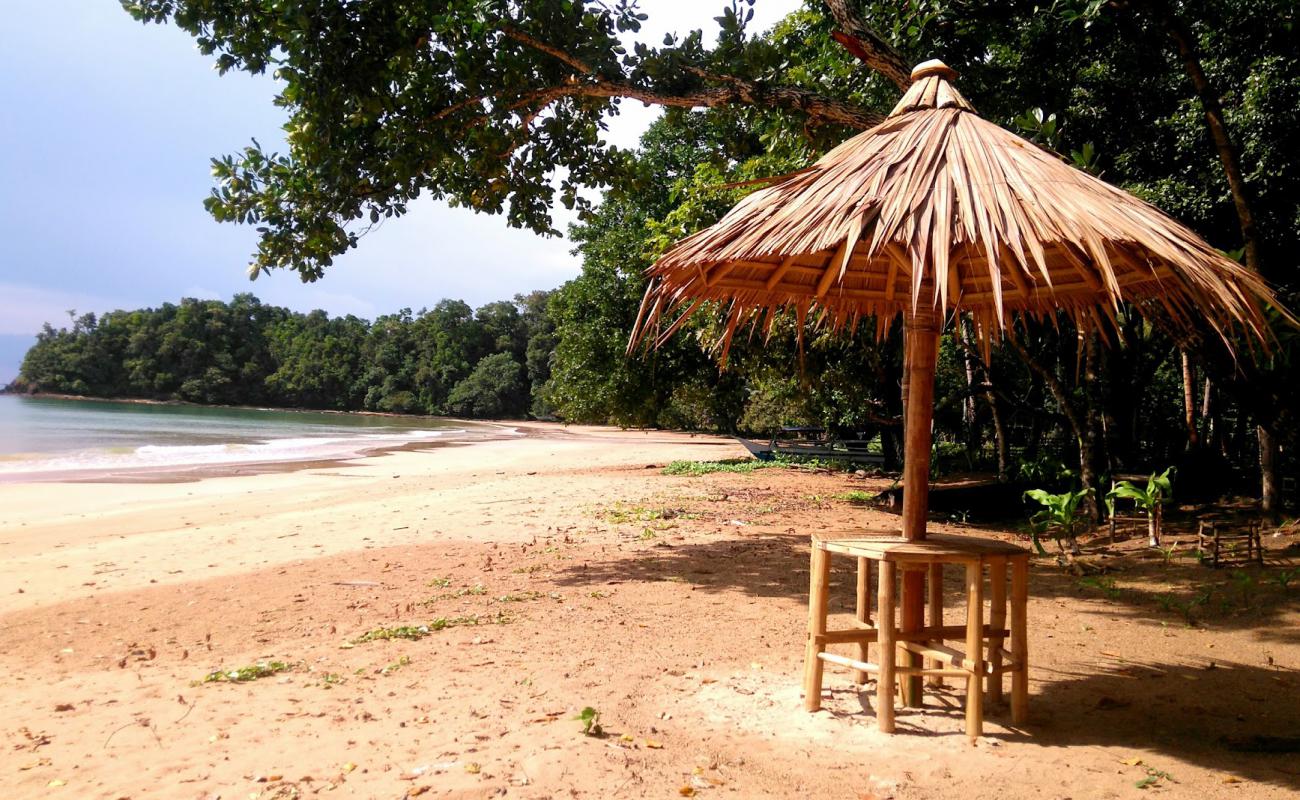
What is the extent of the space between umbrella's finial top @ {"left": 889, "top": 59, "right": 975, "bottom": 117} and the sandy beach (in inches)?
107

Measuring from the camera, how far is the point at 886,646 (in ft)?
10.9

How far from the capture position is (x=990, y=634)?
138 inches

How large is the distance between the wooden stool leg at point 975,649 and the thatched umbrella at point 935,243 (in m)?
0.39

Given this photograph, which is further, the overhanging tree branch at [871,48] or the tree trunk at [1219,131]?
the tree trunk at [1219,131]

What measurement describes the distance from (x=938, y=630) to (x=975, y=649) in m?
0.34

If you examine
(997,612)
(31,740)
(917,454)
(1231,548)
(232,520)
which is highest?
(917,454)

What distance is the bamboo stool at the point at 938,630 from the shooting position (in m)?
3.26

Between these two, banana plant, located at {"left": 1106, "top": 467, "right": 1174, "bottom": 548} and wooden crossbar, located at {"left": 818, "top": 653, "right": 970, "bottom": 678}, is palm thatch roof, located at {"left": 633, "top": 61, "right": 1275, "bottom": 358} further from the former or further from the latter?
banana plant, located at {"left": 1106, "top": 467, "right": 1174, "bottom": 548}

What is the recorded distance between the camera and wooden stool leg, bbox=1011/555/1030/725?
336cm

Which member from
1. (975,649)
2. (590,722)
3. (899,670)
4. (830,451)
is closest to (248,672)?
(590,722)

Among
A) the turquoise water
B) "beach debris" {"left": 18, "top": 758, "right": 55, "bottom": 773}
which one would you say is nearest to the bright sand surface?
"beach debris" {"left": 18, "top": 758, "right": 55, "bottom": 773}

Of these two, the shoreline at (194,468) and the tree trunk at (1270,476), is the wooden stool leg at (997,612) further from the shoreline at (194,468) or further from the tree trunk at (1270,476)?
the shoreline at (194,468)

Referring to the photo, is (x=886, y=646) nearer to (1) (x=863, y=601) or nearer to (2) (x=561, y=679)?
(1) (x=863, y=601)

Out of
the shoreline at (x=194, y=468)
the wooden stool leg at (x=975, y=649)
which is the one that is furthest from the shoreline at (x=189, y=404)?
the wooden stool leg at (x=975, y=649)
